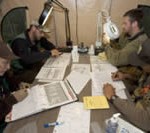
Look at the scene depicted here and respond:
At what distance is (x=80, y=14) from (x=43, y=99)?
1.56m

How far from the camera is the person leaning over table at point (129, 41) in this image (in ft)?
6.04

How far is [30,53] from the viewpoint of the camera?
215 cm

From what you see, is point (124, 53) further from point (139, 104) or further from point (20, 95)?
point (20, 95)

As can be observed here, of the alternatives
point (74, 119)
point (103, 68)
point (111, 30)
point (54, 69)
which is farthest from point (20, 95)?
point (111, 30)

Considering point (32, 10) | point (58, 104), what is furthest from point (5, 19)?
point (58, 104)

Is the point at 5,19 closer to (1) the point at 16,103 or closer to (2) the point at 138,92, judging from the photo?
(1) the point at 16,103

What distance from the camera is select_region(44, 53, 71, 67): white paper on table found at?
1924 mm

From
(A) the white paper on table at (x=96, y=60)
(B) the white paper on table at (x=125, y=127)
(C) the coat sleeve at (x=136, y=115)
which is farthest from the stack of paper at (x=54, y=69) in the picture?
(B) the white paper on table at (x=125, y=127)

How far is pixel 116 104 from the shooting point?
1.21 m

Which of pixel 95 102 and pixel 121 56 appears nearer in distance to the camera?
pixel 95 102

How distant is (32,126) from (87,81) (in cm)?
62

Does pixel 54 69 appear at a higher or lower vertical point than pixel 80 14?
lower

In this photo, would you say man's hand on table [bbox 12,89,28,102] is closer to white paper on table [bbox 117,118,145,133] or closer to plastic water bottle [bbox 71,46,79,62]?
white paper on table [bbox 117,118,145,133]

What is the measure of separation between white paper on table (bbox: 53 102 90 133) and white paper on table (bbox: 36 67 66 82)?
417 millimetres
